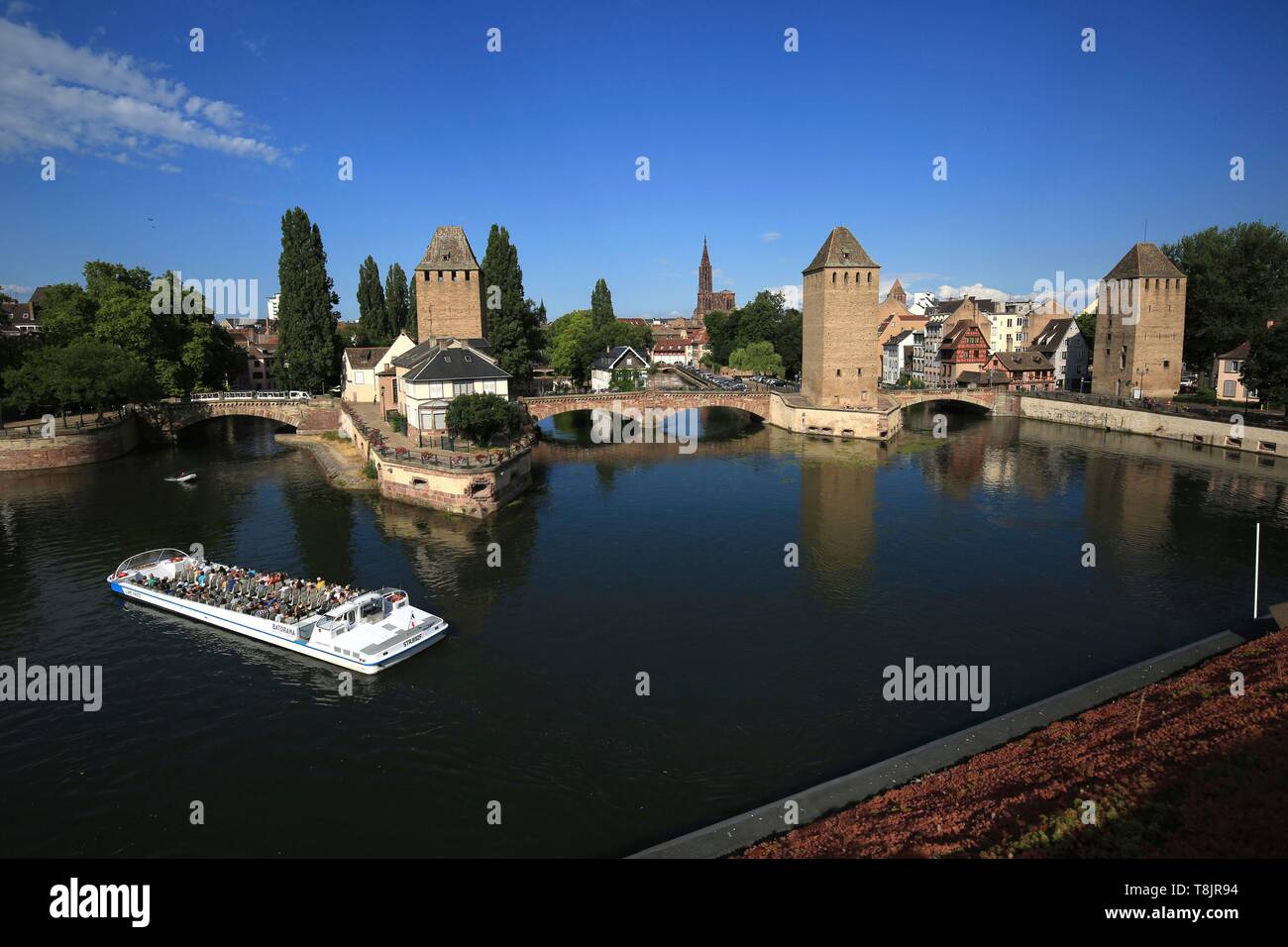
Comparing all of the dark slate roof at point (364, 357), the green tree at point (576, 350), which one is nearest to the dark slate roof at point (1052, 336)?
the green tree at point (576, 350)

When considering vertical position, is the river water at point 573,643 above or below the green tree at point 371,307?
below

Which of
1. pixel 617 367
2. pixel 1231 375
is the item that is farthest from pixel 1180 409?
pixel 617 367

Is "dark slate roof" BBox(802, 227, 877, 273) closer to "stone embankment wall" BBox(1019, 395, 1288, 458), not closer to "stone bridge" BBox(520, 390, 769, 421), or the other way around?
"stone bridge" BBox(520, 390, 769, 421)

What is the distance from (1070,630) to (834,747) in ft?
30.1

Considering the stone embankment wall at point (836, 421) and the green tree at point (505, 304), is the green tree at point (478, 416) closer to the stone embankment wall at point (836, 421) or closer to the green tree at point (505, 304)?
the green tree at point (505, 304)

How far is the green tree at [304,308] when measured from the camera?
55.2 metres

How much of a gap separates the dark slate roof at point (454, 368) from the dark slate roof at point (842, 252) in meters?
26.9

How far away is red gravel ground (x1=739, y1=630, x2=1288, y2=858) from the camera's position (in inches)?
341

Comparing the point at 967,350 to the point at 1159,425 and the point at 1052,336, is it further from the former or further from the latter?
the point at 1159,425

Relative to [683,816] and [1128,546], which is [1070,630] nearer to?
[1128,546]

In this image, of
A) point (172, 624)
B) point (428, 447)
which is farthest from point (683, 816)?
point (428, 447)

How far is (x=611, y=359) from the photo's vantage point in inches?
3031

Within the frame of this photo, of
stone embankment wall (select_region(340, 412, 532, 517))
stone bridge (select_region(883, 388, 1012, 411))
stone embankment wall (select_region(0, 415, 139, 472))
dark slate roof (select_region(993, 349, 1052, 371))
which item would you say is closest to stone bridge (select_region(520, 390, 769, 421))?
stone bridge (select_region(883, 388, 1012, 411))

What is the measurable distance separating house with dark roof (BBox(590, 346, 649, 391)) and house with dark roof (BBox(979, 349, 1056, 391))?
3256 cm
